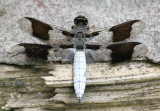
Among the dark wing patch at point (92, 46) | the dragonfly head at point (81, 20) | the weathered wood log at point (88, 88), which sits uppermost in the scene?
the dragonfly head at point (81, 20)

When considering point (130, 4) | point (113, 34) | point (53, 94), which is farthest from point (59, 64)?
point (130, 4)

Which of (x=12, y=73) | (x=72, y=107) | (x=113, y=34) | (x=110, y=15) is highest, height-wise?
(x=110, y=15)

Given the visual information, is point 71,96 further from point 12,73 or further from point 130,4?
point 130,4

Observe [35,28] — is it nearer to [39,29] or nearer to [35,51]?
[39,29]

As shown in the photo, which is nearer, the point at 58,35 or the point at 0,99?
the point at 0,99

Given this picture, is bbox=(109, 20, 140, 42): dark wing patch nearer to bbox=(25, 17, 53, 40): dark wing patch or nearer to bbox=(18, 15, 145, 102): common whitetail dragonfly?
bbox=(18, 15, 145, 102): common whitetail dragonfly

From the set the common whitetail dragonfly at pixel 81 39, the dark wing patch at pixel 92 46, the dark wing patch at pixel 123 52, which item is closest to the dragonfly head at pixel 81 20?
the common whitetail dragonfly at pixel 81 39

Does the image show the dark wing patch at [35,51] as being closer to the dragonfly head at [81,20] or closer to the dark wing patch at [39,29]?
the dark wing patch at [39,29]
